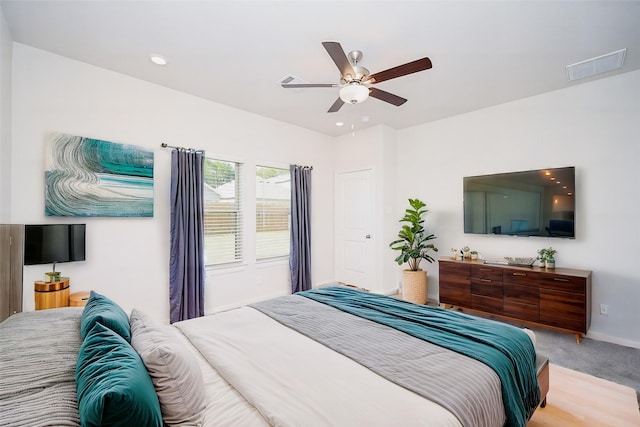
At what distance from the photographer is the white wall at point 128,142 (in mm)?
2666

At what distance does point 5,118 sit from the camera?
2.44 m

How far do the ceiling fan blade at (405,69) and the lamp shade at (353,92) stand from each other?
0.42ft

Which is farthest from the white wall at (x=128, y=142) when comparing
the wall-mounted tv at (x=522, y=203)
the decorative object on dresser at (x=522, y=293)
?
the wall-mounted tv at (x=522, y=203)

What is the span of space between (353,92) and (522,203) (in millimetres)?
2717

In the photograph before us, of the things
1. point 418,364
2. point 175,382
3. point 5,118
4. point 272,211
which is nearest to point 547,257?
point 418,364

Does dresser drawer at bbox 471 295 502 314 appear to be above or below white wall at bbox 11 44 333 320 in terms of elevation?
below

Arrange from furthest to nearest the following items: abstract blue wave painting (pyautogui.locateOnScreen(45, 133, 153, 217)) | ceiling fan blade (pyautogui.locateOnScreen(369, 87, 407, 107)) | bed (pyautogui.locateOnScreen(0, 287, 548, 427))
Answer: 1. abstract blue wave painting (pyautogui.locateOnScreen(45, 133, 153, 217))
2. ceiling fan blade (pyautogui.locateOnScreen(369, 87, 407, 107))
3. bed (pyautogui.locateOnScreen(0, 287, 548, 427))

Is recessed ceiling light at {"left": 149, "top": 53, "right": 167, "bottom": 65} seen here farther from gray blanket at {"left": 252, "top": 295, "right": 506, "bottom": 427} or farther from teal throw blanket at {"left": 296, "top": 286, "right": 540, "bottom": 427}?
teal throw blanket at {"left": 296, "top": 286, "right": 540, "bottom": 427}

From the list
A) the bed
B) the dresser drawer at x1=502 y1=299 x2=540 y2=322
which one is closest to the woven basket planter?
the dresser drawer at x1=502 y1=299 x2=540 y2=322

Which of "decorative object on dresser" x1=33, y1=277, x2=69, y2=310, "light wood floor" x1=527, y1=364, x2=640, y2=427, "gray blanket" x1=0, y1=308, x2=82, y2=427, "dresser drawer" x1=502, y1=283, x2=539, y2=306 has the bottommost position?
"light wood floor" x1=527, y1=364, x2=640, y2=427

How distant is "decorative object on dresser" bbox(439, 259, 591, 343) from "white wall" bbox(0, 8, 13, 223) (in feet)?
15.3

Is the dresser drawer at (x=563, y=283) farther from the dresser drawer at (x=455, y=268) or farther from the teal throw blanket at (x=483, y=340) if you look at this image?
the teal throw blanket at (x=483, y=340)

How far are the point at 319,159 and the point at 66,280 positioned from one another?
3845 millimetres

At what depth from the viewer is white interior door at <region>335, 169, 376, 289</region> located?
4961 mm
